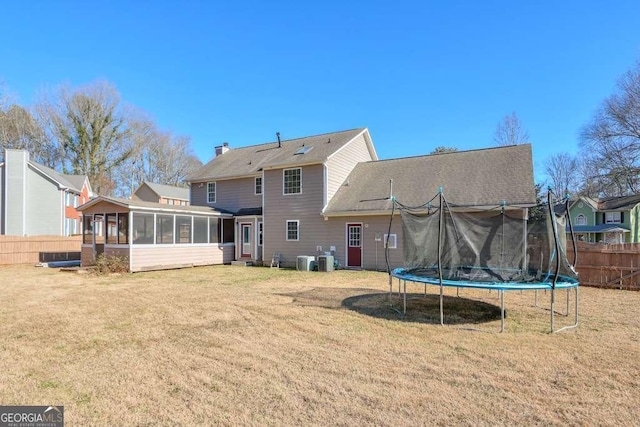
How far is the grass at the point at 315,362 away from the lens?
3496mm

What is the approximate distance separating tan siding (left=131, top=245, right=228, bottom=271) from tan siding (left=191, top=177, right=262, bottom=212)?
2704mm

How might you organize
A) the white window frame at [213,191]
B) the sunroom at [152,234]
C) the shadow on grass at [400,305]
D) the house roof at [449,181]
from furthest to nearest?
the white window frame at [213,191], the sunroom at [152,234], the house roof at [449,181], the shadow on grass at [400,305]

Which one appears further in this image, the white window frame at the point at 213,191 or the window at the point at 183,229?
the white window frame at the point at 213,191

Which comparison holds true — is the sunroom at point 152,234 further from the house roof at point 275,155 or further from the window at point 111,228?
the house roof at point 275,155

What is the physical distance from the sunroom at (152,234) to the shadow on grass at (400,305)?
8.97 meters

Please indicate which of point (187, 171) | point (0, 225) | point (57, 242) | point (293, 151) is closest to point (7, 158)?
point (0, 225)

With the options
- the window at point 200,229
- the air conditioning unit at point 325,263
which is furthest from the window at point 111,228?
the air conditioning unit at point 325,263

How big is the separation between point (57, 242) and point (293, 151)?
14690 mm

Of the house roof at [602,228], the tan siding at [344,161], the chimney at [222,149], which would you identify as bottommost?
the house roof at [602,228]

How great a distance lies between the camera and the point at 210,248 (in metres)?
18.6

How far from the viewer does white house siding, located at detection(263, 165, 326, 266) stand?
1735cm

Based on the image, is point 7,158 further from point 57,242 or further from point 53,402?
point 53,402

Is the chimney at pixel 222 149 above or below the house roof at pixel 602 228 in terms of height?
above

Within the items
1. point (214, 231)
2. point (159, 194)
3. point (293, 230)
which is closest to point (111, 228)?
point (214, 231)
